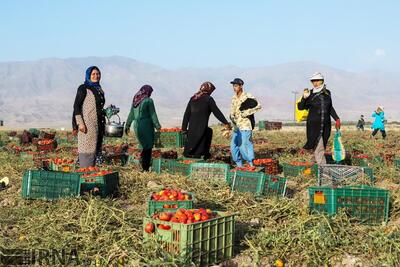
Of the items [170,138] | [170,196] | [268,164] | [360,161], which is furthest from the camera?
[170,138]

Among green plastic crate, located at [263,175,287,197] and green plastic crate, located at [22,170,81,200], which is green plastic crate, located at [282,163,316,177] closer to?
green plastic crate, located at [263,175,287,197]

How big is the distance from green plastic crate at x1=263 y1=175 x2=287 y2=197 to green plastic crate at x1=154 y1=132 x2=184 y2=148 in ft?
18.4

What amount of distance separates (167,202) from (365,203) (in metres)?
2.50

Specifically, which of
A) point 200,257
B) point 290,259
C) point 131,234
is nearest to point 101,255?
point 131,234

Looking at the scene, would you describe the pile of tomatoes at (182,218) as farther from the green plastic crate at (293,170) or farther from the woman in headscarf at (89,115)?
the green plastic crate at (293,170)

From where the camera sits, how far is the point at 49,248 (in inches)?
217

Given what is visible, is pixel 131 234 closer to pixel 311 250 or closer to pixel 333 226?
pixel 311 250

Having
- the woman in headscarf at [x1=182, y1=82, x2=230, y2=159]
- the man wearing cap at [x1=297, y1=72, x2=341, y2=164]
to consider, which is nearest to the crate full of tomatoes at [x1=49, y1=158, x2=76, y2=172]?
the woman in headscarf at [x1=182, y1=82, x2=230, y2=159]

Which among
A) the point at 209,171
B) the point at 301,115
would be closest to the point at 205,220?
the point at 209,171

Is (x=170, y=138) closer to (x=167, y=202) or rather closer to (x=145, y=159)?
(x=145, y=159)

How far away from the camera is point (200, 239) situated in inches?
205

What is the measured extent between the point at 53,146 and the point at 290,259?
37.9ft

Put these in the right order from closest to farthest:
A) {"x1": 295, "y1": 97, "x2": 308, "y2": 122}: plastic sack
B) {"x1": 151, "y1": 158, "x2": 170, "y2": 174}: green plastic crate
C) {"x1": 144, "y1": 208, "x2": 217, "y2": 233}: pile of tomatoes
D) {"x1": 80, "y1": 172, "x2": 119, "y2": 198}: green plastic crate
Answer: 1. {"x1": 144, "y1": 208, "x2": 217, "y2": 233}: pile of tomatoes
2. {"x1": 80, "y1": 172, "x2": 119, "y2": 198}: green plastic crate
3. {"x1": 151, "y1": 158, "x2": 170, "y2": 174}: green plastic crate
4. {"x1": 295, "y1": 97, "x2": 308, "y2": 122}: plastic sack

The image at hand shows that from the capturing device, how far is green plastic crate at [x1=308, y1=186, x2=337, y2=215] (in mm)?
6660
